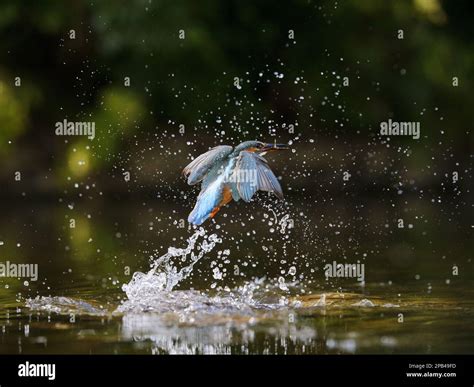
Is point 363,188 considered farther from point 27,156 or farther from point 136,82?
point 27,156

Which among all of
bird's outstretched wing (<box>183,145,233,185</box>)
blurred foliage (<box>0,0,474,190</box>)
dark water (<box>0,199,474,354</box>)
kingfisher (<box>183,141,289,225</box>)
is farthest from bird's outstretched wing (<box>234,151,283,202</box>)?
blurred foliage (<box>0,0,474,190</box>)

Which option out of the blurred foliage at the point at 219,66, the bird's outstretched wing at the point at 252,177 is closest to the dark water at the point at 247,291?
the bird's outstretched wing at the point at 252,177

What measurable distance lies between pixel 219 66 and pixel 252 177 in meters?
16.7

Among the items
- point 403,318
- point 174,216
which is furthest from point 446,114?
point 403,318

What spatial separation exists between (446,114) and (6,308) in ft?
56.6

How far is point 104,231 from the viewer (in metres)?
15.9

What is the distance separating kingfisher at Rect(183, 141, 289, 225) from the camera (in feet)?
28.6

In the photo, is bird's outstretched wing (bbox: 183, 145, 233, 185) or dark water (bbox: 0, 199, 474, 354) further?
bird's outstretched wing (bbox: 183, 145, 233, 185)

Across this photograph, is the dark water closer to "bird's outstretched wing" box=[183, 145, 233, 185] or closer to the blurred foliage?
"bird's outstretched wing" box=[183, 145, 233, 185]

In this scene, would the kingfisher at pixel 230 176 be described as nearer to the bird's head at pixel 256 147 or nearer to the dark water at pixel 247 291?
the bird's head at pixel 256 147

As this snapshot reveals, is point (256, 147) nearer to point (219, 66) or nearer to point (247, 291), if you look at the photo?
point (247, 291)

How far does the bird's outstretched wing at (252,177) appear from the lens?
869 centimetres

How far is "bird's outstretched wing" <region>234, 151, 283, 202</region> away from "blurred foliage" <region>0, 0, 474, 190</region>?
48.9 ft
